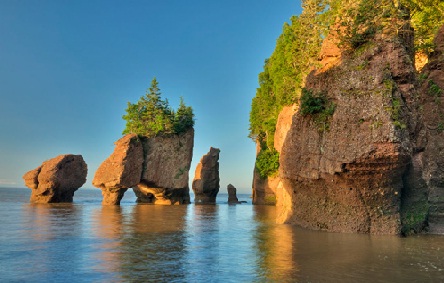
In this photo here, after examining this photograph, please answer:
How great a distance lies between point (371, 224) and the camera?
17.3 metres

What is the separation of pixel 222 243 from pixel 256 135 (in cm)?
4511

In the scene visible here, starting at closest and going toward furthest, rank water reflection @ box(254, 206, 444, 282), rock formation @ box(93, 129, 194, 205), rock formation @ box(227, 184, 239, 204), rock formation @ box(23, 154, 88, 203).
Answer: water reflection @ box(254, 206, 444, 282)
rock formation @ box(93, 129, 194, 205)
rock formation @ box(23, 154, 88, 203)
rock formation @ box(227, 184, 239, 204)

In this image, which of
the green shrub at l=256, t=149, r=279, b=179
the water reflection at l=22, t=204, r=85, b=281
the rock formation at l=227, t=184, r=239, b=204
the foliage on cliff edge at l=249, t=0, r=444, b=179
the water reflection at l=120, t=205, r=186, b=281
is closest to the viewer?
the water reflection at l=120, t=205, r=186, b=281

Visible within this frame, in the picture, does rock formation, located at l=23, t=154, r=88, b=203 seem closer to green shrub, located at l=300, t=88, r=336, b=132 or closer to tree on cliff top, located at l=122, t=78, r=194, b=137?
tree on cliff top, located at l=122, t=78, r=194, b=137

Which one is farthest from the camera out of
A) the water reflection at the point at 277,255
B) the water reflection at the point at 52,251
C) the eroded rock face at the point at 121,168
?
the eroded rock face at the point at 121,168

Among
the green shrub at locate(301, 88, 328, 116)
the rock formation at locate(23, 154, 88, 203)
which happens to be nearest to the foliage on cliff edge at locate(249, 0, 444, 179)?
the green shrub at locate(301, 88, 328, 116)

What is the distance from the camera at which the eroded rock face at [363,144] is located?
16.2 meters

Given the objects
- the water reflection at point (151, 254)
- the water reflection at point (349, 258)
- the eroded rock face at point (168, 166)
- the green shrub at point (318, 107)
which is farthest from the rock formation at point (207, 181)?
the water reflection at point (349, 258)

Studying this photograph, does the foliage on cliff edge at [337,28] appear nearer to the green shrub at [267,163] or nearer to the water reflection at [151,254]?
the green shrub at [267,163]

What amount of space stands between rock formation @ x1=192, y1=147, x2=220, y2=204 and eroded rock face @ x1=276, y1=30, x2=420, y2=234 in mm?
40739

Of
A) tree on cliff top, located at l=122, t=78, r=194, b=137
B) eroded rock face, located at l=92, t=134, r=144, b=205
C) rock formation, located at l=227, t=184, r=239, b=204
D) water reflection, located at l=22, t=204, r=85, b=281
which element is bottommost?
water reflection, located at l=22, t=204, r=85, b=281

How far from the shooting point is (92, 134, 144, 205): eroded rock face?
42875 millimetres

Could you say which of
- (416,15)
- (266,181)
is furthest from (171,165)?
(416,15)

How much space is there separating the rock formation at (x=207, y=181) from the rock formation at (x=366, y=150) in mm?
40188
